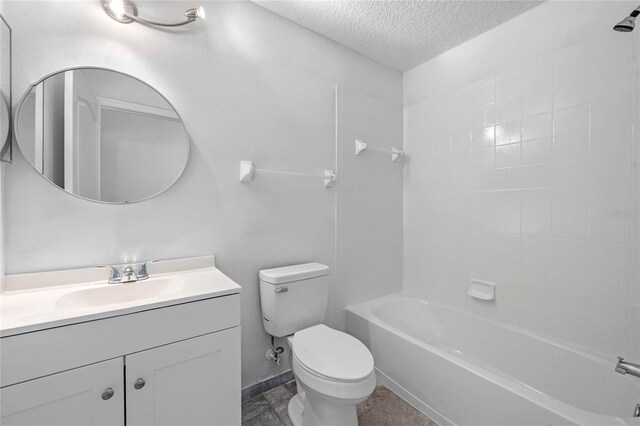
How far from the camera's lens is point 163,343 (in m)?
0.98

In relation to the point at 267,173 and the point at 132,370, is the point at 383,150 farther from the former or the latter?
the point at 132,370

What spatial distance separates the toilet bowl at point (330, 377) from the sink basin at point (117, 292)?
27.1 inches

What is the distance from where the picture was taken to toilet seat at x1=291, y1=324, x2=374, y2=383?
1.21 m

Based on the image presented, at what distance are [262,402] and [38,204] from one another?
1.51 meters

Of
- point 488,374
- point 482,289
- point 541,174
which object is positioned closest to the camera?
point 488,374

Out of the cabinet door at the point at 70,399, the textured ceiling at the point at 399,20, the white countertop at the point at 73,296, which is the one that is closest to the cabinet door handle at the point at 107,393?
the cabinet door at the point at 70,399

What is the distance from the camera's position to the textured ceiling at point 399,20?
1.67 m

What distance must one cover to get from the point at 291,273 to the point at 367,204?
932mm

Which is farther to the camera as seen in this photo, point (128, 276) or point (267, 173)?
point (267, 173)

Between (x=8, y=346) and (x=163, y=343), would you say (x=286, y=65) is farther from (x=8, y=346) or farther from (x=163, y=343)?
(x=8, y=346)

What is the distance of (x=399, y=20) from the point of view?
180 cm

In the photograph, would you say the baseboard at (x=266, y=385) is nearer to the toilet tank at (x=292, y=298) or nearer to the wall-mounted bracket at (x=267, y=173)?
the toilet tank at (x=292, y=298)

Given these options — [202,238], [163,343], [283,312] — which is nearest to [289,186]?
[202,238]

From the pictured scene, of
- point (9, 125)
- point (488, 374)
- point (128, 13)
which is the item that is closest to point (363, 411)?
point (488, 374)
